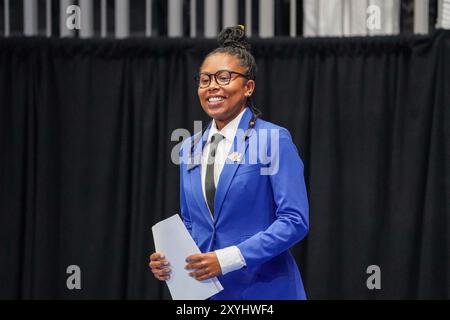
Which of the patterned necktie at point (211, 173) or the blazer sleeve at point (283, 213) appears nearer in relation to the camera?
the blazer sleeve at point (283, 213)

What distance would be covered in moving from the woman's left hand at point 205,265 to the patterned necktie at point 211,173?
0.53 feet

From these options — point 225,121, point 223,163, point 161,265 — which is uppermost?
point 225,121

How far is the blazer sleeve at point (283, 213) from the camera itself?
188cm

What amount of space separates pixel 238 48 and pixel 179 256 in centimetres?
66

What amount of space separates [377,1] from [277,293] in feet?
9.05

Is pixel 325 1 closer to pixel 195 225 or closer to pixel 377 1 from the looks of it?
pixel 377 1

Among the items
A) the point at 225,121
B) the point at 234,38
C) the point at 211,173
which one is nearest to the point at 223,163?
the point at 211,173

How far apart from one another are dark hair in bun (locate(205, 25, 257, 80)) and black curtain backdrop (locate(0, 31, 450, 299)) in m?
2.12

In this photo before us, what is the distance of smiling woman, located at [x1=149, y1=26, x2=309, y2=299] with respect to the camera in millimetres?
1885

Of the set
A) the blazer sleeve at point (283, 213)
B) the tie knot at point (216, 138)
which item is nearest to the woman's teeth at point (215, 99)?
the tie knot at point (216, 138)

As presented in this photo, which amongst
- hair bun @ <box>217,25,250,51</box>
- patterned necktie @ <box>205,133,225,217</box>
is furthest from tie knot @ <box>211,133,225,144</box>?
hair bun @ <box>217,25,250,51</box>

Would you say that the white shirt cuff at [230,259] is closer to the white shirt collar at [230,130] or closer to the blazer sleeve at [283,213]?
the blazer sleeve at [283,213]

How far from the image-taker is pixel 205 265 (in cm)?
187

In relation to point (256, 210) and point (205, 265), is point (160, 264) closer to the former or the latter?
point (205, 265)
